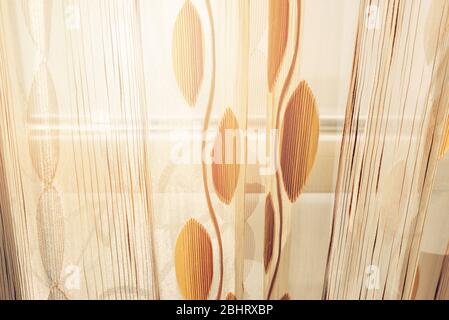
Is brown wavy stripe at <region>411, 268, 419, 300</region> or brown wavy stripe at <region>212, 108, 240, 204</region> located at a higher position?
brown wavy stripe at <region>212, 108, 240, 204</region>

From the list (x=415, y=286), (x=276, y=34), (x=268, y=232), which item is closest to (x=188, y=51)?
(x=276, y=34)

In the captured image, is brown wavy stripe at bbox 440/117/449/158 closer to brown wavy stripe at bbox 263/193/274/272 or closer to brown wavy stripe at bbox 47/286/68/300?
brown wavy stripe at bbox 263/193/274/272

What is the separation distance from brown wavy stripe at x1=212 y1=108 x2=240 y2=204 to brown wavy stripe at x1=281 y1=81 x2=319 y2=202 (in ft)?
0.37

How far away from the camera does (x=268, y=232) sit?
0.83 metres

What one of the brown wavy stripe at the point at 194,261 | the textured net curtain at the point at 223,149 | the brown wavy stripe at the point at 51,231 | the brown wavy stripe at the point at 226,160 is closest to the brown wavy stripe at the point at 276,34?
the textured net curtain at the point at 223,149

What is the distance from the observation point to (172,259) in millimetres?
844

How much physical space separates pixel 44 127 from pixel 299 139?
592mm

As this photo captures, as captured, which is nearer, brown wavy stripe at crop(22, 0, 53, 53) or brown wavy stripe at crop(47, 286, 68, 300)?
brown wavy stripe at crop(22, 0, 53, 53)

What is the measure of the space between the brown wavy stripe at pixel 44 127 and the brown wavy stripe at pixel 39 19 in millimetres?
57

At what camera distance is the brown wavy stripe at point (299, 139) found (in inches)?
29.9

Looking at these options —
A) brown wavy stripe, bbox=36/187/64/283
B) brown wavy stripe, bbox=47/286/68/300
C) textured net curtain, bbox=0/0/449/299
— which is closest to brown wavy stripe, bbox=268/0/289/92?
textured net curtain, bbox=0/0/449/299

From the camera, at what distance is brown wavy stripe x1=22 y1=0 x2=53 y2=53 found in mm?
702

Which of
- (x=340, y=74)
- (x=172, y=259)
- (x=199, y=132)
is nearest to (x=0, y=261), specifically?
(x=172, y=259)

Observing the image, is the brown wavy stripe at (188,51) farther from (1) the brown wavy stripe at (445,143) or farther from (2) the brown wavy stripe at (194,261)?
(1) the brown wavy stripe at (445,143)
